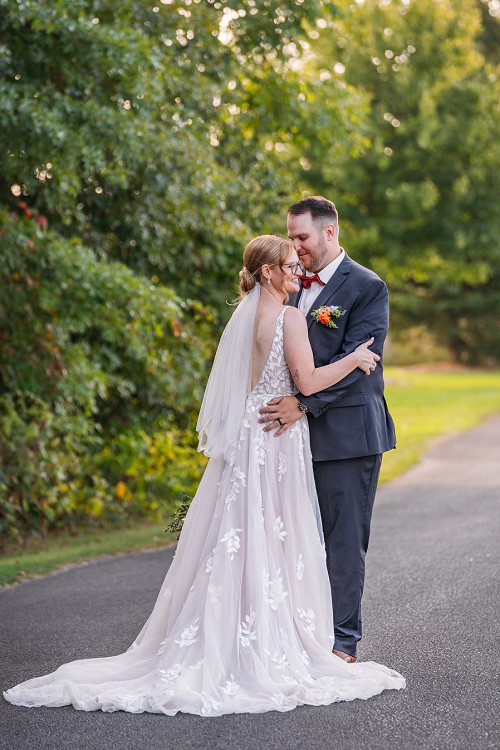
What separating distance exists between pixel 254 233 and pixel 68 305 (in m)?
2.74

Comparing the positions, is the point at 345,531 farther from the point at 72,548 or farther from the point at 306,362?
the point at 72,548

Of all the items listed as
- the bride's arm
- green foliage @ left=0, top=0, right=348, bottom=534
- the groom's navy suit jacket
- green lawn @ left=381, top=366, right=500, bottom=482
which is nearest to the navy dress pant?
the groom's navy suit jacket

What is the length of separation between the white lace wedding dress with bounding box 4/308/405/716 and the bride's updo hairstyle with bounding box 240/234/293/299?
0.31 m

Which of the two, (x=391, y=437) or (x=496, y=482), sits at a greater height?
(x=391, y=437)

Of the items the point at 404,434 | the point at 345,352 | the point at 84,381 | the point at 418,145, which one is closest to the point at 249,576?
the point at 345,352

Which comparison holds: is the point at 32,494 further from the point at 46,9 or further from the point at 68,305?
the point at 46,9

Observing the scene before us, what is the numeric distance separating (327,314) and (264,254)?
1.41 ft

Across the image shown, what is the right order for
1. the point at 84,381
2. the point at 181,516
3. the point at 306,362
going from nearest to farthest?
the point at 306,362 → the point at 181,516 → the point at 84,381

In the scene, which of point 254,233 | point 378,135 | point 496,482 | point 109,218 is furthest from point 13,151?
point 378,135

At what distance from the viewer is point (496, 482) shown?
12.4m

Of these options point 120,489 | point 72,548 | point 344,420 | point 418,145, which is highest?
point 418,145

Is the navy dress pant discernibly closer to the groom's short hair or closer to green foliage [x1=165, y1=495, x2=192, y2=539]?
green foliage [x1=165, y1=495, x2=192, y2=539]

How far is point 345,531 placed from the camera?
5.17 meters

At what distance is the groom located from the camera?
5.11m
